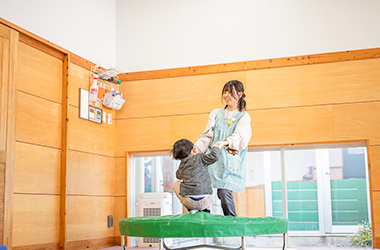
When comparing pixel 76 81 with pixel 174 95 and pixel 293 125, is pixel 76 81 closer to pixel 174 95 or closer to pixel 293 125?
pixel 174 95

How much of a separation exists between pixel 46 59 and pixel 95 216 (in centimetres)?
178

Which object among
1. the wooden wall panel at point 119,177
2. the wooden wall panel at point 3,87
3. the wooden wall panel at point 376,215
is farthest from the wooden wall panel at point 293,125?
the wooden wall panel at point 3,87

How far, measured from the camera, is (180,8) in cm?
557

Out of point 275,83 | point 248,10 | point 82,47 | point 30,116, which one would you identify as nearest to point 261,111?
point 275,83

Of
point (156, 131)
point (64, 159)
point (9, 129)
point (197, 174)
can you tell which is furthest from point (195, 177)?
point (156, 131)

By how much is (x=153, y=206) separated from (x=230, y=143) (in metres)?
2.22

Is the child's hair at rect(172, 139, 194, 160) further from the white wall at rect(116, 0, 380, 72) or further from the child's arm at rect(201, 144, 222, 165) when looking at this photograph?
the white wall at rect(116, 0, 380, 72)

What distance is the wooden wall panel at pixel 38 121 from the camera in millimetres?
4066

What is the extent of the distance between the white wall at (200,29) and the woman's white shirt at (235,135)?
1.89 metres

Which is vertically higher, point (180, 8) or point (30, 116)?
point (180, 8)

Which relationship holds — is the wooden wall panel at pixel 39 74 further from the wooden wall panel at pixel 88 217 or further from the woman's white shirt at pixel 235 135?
the woman's white shirt at pixel 235 135

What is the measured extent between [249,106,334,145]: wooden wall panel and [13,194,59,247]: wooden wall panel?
222 cm

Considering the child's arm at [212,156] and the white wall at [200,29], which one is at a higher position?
the white wall at [200,29]

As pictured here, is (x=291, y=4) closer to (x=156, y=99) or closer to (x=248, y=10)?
(x=248, y=10)
